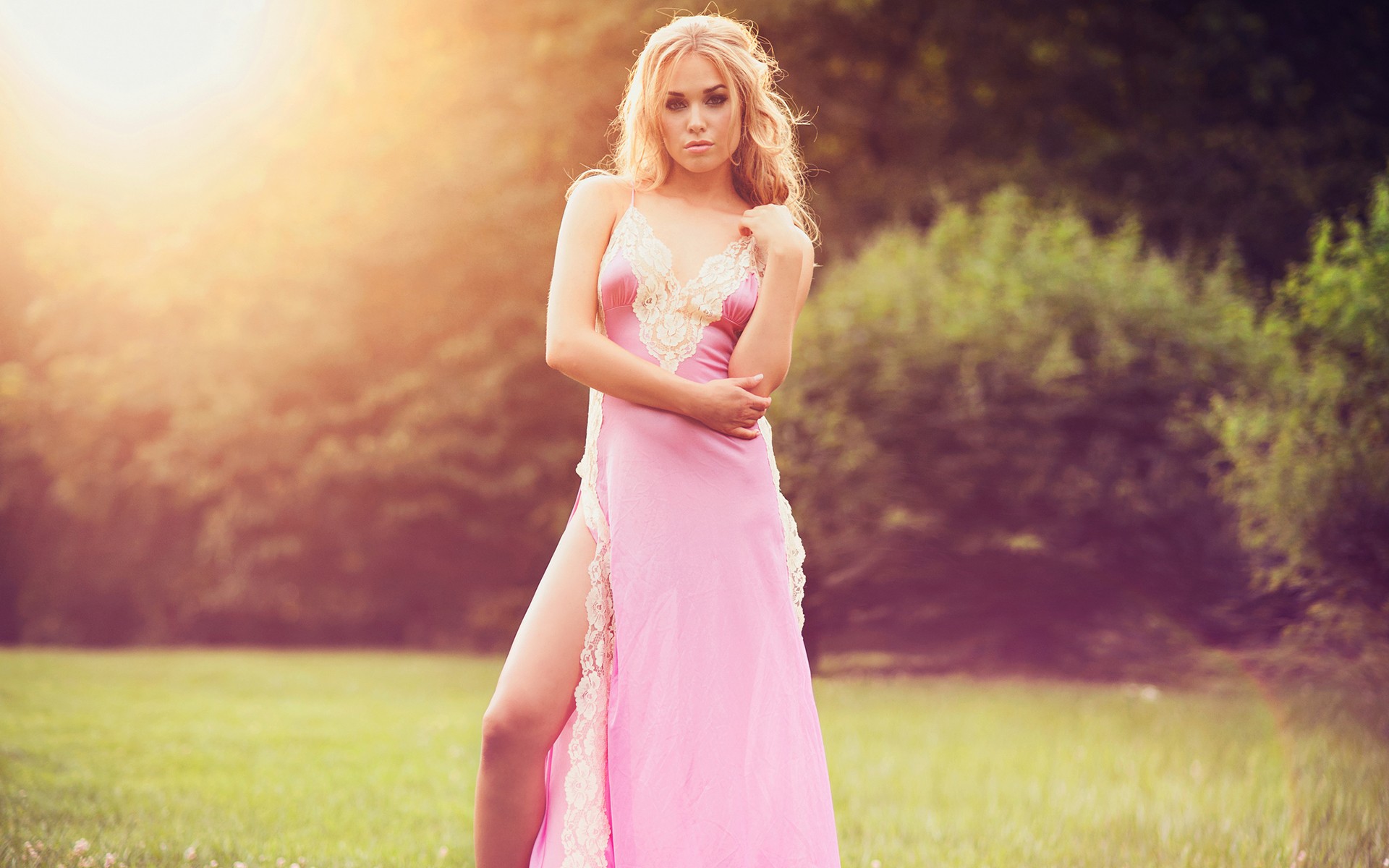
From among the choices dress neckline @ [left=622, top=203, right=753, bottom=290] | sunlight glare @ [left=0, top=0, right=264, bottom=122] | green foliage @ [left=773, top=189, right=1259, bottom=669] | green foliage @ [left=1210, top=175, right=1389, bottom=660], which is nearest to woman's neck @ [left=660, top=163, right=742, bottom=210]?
dress neckline @ [left=622, top=203, right=753, bottom=290]

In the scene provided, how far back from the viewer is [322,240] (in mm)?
15117

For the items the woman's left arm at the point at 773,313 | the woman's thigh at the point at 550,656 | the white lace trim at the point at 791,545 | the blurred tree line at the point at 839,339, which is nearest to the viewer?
the woman's thigh at the point at 550,656

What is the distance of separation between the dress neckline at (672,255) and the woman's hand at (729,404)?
0.27 meters

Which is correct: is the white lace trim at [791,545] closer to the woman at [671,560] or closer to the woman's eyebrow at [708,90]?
the woman at [671,560]

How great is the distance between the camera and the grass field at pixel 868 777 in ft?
15.1

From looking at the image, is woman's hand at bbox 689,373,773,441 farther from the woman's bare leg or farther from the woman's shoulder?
the woman's shoulder

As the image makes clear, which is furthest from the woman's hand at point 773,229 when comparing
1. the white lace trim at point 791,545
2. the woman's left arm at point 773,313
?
the white lace trim at point 791,545

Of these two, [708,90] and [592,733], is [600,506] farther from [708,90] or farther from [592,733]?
[708,90]

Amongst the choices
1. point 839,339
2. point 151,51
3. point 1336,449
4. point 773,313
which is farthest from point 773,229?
point 151,51

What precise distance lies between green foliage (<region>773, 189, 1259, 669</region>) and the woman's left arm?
7.75m

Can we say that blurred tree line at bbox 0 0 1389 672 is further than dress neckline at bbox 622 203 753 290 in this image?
Yes

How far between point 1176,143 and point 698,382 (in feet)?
53.8

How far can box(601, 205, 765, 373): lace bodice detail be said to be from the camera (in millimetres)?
2838

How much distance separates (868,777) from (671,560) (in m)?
3.92
